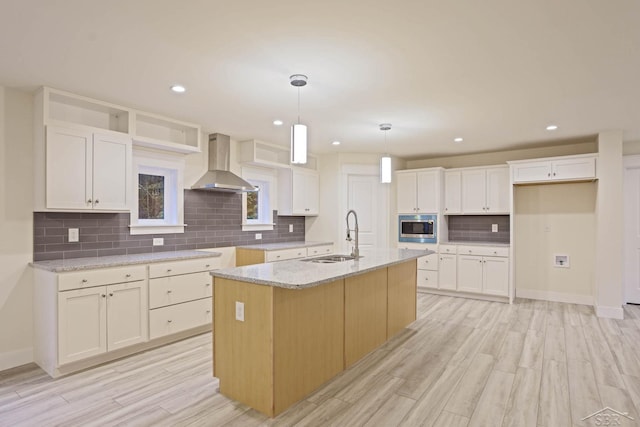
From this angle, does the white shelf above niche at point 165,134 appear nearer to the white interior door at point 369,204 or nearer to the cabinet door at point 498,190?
the white interior door at point 369,204

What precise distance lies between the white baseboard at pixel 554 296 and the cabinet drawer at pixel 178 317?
16.3 ft

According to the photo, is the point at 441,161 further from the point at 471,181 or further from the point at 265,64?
the point at 265,64

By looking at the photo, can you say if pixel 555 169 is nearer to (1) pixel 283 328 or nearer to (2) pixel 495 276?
(2) pixel 495 276

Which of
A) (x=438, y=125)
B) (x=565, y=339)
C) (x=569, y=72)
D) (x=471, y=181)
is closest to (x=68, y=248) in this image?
(x=438, y=125)

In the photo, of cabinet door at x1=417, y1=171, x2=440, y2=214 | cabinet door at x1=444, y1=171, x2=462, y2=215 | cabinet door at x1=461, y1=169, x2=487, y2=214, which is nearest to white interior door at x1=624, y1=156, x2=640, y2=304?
cabinet door at x1=461, y1=169, x2=487, y2=214

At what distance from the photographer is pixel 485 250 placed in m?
5.66

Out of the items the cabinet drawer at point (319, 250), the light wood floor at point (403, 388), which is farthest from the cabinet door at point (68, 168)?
the cabinet drawer at point (319, 250)

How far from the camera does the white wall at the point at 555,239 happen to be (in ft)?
17.7

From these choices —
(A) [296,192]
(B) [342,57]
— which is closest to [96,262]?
(B) [342,57]

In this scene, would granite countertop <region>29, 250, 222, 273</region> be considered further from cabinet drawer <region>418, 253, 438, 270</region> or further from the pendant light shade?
cabinet drawer <region>418, 253, 438, 270</region>

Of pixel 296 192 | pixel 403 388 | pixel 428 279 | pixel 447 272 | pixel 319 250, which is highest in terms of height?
pixel 296 192

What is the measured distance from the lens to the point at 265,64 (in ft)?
9.04

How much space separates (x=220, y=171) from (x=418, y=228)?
3504 millimetres

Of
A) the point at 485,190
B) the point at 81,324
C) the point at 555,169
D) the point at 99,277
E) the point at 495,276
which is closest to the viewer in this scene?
the point at 81,324
